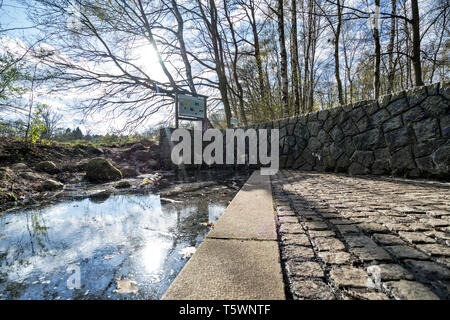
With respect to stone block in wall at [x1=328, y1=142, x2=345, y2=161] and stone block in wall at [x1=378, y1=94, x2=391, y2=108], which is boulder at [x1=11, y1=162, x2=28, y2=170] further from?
stone block in wall at [x1=378, y1=94, x2=391, y2=108]

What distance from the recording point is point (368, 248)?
3.72ft

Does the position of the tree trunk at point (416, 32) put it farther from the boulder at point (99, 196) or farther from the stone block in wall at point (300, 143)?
the boulder at point (99, 196)

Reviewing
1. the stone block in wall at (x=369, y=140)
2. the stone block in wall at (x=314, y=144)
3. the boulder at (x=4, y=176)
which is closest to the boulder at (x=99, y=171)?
the boulder at (x=4, y=176)

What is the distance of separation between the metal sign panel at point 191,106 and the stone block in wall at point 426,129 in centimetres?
804

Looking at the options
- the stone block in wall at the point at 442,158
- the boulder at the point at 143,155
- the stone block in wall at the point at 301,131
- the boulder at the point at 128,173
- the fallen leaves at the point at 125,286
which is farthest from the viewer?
the boulder at the point at 143,155

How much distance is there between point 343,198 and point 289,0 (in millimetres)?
11249

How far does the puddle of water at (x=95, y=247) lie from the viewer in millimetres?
1085

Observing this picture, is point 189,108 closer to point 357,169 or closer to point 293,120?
point 293,120

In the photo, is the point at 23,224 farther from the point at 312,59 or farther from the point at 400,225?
the point at 312,59

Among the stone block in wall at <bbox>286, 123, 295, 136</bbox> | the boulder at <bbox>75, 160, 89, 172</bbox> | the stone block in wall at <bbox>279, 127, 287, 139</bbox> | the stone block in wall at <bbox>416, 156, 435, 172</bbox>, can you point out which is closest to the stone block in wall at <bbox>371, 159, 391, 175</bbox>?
the stone block in wall at <bbox>416, 156, 435, 172</bbox>

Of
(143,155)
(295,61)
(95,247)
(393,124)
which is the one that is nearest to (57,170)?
(143,155)

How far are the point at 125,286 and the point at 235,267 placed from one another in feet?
2.07

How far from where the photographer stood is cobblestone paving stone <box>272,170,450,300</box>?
83 cm

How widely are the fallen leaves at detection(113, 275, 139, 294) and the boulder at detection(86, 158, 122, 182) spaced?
499 centimetres
